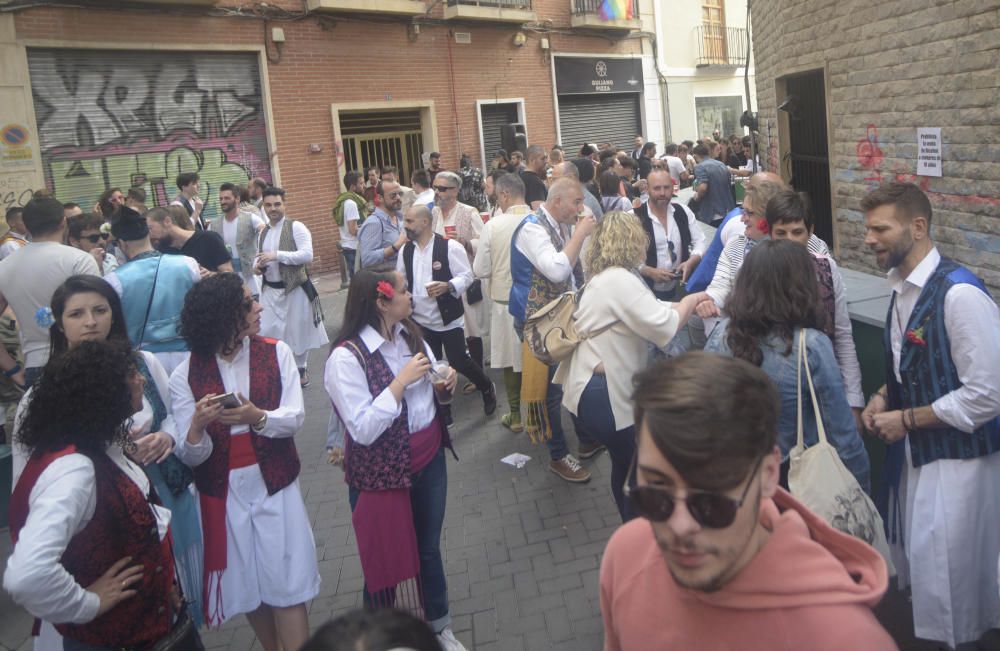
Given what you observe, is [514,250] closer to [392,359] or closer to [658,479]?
[392,359]

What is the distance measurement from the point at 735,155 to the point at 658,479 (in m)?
17.0

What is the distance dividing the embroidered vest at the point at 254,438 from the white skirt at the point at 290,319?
15.3ft

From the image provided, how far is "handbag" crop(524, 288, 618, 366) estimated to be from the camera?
4.09 meters

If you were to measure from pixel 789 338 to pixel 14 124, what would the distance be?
12557mm

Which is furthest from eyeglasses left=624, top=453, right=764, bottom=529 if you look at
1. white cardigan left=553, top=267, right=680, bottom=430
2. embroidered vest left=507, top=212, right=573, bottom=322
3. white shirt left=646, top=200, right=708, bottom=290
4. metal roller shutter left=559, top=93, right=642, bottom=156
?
metal roller shutter left=559, top=93, right=642, bottom=156

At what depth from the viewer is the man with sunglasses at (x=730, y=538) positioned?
4.75 feet

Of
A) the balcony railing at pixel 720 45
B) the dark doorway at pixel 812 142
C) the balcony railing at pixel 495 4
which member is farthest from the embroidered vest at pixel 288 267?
the balcony railing at pixel 720 45

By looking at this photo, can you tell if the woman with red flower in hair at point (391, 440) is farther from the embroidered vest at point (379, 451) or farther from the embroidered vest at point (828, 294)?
the embroidered vest at point (828, 294)

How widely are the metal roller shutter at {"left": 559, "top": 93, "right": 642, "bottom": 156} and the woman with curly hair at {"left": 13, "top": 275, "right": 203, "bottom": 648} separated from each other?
18.4 m

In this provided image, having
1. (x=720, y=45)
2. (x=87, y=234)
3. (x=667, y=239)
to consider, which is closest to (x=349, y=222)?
(x=87, y=234)

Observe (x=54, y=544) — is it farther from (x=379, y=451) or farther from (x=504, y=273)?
(x=504, y=273)

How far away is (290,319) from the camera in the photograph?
8.04 meters

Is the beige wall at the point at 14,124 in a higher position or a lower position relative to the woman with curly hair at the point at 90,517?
higher

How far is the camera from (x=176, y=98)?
13672 millimetres
